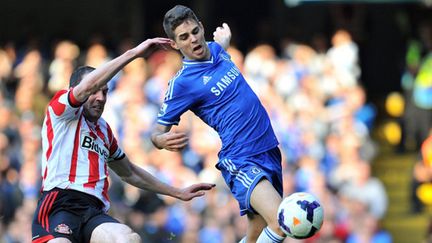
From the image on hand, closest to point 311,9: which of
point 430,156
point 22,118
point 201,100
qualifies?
point 430,156

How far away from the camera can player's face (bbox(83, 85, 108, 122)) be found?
11398 mm

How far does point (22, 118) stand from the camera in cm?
2272

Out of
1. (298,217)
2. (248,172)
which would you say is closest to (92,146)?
(248,172)

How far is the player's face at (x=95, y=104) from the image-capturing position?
1140 cm

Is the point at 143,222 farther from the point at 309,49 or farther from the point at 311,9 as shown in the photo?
the point at 311,9

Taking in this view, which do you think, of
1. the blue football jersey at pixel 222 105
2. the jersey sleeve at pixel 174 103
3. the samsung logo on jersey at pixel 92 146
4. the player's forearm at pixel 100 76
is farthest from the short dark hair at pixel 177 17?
the samsung logo on jersey at pixel 92 146

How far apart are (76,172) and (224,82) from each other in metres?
1.56

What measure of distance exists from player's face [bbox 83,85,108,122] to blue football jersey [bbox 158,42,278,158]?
0.56m

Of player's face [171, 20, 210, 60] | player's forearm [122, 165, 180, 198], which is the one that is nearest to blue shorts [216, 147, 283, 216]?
player's forearm [122, 165, 180, 198]

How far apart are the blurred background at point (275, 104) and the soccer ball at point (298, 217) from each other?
18.5ft

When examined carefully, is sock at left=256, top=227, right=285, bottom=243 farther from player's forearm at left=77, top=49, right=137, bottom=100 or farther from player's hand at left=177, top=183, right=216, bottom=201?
player's forearm at left=77, top=49, right=137, bottom=100

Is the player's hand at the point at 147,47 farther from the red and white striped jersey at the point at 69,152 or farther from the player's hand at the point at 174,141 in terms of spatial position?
the red and white striped jersey at the point at 69,152

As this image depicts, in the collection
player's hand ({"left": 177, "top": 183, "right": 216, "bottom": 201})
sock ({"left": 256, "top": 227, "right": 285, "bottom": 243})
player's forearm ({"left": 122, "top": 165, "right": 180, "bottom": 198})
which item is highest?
player's forearm ({"left": 122, "top": 165, "right": 180, "bottom": 198})

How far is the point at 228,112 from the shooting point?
459 inches
